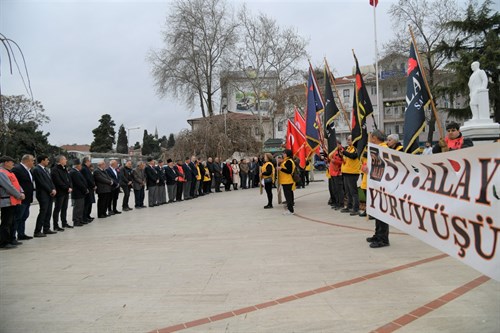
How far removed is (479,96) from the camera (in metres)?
13.2

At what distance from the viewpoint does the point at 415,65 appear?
8.26 m

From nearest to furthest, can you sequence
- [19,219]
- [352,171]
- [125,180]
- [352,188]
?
[19,219]
[352,171]
[352,188]
[125,180]

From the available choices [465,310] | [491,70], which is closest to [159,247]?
[465,310]

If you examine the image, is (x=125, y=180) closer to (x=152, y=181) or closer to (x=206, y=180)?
(x=152, y=181)

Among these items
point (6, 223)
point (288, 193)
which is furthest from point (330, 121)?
point (6, 223)

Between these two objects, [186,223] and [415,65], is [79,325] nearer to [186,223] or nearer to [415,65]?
[186,223]

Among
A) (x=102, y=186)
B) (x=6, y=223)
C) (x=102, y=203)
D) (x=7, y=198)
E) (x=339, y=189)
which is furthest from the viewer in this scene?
(x=102, y=203)

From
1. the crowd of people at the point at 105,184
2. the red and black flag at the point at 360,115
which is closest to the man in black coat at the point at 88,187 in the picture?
the crowd of people at the point at 105,184

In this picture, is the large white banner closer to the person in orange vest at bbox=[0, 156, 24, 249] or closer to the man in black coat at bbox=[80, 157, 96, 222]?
the person in orange vest at bbox=[0, 156, 24, 249]

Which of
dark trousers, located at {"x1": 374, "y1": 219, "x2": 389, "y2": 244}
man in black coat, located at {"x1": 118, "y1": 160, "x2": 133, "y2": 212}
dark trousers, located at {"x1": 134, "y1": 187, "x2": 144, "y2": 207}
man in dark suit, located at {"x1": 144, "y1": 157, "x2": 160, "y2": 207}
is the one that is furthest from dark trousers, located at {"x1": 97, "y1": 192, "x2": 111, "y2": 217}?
dark trousers, located at {"x1": 374, "y1": 219, "x2": 389, "y2": 244}

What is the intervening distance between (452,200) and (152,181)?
42.5 ft

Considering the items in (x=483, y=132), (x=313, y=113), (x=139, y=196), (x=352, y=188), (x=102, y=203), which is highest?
(x=313, y=113)

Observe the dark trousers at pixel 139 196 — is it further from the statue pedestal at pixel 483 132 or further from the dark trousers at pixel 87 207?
the statue pedestal at pixel 483 132

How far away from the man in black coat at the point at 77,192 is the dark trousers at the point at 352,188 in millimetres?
7558
